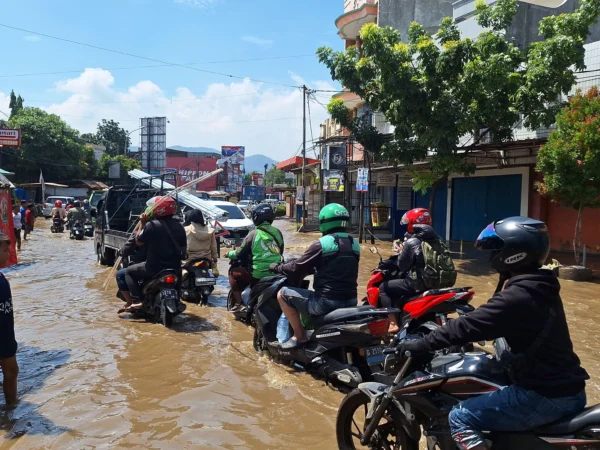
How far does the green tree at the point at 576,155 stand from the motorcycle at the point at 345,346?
27.0ft

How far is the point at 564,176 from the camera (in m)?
11.1

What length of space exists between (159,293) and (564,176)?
872cm

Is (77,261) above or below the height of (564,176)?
below

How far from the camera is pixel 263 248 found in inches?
250

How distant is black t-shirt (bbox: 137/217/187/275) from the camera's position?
6.92m

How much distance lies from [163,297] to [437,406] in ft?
15.9

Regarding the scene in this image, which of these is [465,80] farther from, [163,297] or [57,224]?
[57,224]

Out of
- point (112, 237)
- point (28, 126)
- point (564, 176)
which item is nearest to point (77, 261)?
point (112, 237)

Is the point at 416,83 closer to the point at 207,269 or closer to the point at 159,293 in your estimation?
the point at 207,269

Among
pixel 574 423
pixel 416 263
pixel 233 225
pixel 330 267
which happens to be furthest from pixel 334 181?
pixel 574 423

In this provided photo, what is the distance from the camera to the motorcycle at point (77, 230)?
2130cm

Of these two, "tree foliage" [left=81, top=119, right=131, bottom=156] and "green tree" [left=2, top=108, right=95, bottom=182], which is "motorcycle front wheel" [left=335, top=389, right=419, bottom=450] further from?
"tree foliage" [left=81, top=119, right=131, bottom=156]

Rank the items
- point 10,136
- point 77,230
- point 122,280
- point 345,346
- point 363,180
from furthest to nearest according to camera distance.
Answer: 1. point 10,136
2. point 77,230
3. point 363,180
4. point 122,280
5. point 345,346

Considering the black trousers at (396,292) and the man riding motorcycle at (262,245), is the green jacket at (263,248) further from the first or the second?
the black trousers at (396,292)
